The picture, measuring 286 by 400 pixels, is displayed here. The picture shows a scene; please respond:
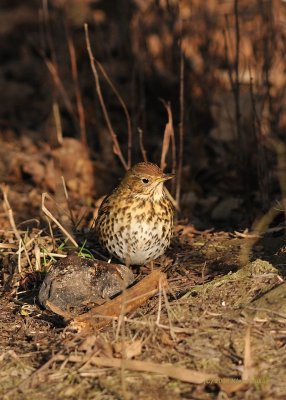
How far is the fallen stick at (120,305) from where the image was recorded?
15.3 feet

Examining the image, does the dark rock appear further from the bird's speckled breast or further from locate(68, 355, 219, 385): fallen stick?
locate(68, 355, 219, 385): fallen stick

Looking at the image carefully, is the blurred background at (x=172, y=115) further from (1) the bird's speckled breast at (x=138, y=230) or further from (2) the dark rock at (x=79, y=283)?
(2) the dark rock at (x=79, y=283)

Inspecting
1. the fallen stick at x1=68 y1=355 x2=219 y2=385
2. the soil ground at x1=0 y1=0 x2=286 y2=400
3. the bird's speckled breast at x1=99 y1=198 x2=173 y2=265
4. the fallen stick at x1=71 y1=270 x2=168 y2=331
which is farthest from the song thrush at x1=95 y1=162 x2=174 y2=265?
the fallen stick at x1=68 y1=355 x2=219 y2=385

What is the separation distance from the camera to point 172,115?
28.7 ft

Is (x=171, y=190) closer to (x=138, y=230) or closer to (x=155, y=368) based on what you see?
(x=138, y=230)

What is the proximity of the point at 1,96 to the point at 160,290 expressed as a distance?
6345mm

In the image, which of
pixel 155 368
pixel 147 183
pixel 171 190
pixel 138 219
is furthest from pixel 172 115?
pixel 155 368

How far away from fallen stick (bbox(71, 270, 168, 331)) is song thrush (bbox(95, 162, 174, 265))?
1.76 ft

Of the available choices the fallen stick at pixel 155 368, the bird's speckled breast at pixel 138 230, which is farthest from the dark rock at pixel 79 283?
the fallen stick at pixel 155 368

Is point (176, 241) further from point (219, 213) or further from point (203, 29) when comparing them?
point (203, 29)

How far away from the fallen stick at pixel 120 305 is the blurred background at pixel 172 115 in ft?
5.09

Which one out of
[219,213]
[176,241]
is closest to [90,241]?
[176,241]

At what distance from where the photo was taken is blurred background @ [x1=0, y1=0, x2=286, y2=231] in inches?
273

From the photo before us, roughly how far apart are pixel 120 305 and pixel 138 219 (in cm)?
94
